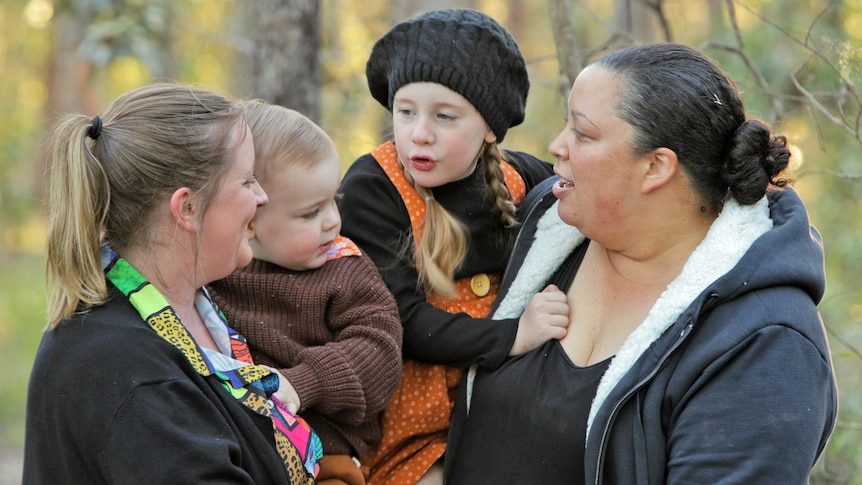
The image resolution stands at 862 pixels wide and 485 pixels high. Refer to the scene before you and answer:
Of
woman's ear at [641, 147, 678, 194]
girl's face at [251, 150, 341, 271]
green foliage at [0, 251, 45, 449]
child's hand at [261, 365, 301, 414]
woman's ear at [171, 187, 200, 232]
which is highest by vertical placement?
woman's ear at [171, 187, 200, 232]

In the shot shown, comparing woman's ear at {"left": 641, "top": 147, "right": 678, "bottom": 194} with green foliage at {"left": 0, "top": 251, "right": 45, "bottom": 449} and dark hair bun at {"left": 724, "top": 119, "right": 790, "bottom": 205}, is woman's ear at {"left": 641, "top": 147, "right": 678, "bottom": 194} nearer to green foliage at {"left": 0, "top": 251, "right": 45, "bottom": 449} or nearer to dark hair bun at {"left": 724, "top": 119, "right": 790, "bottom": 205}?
dark hair bun at {"left": 724, "top": 119, "right": 790, "bottom": 205}

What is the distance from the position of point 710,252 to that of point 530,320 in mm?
558

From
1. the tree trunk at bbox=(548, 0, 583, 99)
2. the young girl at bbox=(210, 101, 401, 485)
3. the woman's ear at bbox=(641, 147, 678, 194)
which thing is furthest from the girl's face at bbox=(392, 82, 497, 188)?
the tree trunk at bbox=(548, 0, 583, 99)

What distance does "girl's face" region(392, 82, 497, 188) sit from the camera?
2.71 meters

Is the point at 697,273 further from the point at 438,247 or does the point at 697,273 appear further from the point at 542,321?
the point at 438,247

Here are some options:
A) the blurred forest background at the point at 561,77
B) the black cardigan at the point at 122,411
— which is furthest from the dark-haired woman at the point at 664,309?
the black cardigan at the point at 122,411

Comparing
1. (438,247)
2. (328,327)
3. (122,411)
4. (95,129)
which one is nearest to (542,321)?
(438,247)

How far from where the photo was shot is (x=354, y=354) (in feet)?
8.14

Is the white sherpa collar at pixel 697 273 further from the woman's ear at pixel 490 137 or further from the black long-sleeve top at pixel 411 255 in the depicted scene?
the woman's ear at pixel 490 137

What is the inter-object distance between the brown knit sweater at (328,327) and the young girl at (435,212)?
17cm

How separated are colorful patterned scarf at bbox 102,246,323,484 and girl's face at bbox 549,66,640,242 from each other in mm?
965

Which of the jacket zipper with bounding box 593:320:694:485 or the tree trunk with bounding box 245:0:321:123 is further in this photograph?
the tree trunk with bounding box 245:0:321:123

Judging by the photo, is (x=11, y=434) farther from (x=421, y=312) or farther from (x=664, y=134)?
(x=664, y=134)

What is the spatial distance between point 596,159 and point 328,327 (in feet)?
3.00
